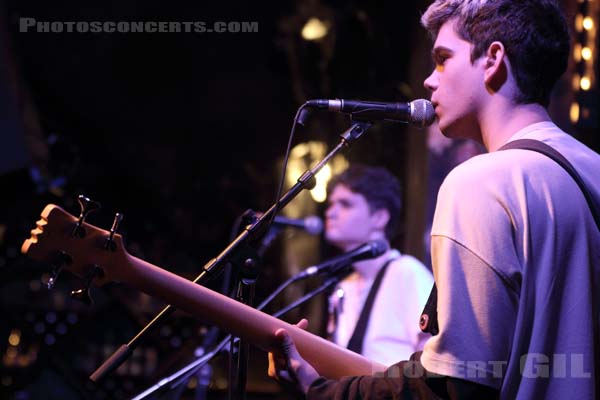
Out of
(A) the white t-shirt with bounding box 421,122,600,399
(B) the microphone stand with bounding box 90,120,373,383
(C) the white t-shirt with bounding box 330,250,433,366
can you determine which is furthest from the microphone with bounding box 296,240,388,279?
(A) the white t-shirt with bounding box 421,122,600,399

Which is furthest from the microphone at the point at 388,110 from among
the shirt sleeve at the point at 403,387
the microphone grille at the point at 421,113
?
the shirt sleeve at the point at 403,387

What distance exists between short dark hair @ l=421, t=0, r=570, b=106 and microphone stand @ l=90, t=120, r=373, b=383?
0.54 metres

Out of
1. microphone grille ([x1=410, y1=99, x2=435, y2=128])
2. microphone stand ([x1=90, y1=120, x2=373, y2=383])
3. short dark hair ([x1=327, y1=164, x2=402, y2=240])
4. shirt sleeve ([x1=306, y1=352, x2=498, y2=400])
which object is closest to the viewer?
shirt sleeve ([x1=306, y1=352, x2=498, y2=400])

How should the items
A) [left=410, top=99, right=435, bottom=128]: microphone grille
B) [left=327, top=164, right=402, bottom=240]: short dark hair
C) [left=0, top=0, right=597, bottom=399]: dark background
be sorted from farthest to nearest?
[left=0, top=0, right=597, bottom=399]: dark background → [left=327, top=164, right=402, bottom=240]: short dark hair → [left=410, top=99, right=435, bottom=128]: microphone grille

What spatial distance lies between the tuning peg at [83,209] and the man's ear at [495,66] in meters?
0.97

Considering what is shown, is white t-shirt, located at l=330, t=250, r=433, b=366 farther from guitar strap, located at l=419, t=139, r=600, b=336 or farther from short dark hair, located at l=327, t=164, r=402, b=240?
guitar strap, located at l=419, t=139, r=600, b=336

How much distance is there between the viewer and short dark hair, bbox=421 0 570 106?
172 centimetres

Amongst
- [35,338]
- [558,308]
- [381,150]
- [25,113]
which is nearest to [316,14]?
[381,150]

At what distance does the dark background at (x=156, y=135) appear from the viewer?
226 inches

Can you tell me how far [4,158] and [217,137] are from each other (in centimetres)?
331

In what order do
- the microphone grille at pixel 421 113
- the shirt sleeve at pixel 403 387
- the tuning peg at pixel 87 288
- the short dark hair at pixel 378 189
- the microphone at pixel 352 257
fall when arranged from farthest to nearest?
the short dark hair at pixel 378 189, the microphone at pixel 352 257, the microphone grille at pixel 421 113, the tuning peg at pixel 87 288, the shirt sleeve at pixel 403 387

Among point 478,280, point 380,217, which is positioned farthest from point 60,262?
point 380,217

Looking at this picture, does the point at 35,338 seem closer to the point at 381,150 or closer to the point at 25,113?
the point at 25,113

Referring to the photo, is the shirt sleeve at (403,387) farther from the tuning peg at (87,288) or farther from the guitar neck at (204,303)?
the tuning peg at (87,288)
